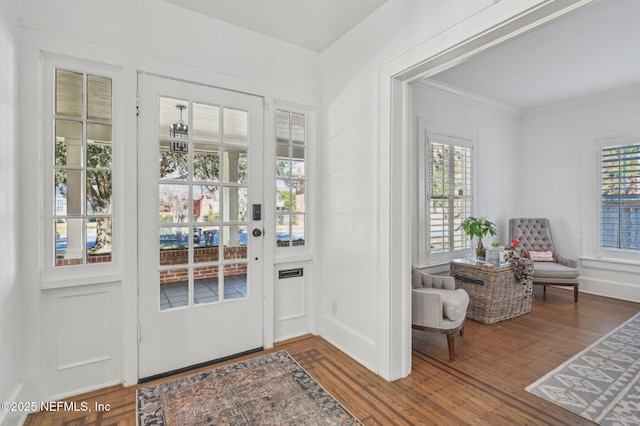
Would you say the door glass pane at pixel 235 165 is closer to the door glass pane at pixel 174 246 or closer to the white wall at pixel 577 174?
the door glass pane at pixel 174 246

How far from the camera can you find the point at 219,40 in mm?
2613

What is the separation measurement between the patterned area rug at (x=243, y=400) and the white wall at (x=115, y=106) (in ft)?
1.34

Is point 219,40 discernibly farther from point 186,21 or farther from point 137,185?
point 137,185

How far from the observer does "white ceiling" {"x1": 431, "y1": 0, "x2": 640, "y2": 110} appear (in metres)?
2.68

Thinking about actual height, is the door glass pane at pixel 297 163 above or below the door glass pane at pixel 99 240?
above

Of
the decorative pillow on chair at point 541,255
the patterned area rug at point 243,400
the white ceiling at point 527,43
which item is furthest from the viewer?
the decorative pillow on chair at point 541,255

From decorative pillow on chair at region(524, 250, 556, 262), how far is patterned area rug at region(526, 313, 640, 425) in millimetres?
1678

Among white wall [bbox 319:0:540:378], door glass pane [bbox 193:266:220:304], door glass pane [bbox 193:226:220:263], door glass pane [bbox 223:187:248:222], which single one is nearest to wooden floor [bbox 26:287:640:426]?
white wall [bbox 319:0:540:378]

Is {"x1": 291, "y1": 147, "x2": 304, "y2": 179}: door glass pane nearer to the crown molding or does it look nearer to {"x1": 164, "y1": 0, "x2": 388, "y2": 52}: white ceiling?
{"x1": 164, "y1": 0, "x2": 388, "y2": 52}: white ceiling

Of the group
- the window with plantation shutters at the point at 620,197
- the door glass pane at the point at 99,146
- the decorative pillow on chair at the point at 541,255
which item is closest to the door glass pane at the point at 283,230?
the door glass pane at the point at 99,146

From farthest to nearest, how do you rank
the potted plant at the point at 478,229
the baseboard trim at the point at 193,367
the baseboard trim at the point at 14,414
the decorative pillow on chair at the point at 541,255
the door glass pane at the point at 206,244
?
the decorative pillow on chair at the point at 541,255, the potted plant at the point at 478,229, the door glass pane at the point at 206,244, the baseboard trim at the point at 193,367, the baseboard trim at the point at 14,414

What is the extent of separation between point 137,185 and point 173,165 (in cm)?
30

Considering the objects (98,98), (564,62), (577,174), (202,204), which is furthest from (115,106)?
(577,174)

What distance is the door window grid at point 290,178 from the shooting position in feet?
9.80
